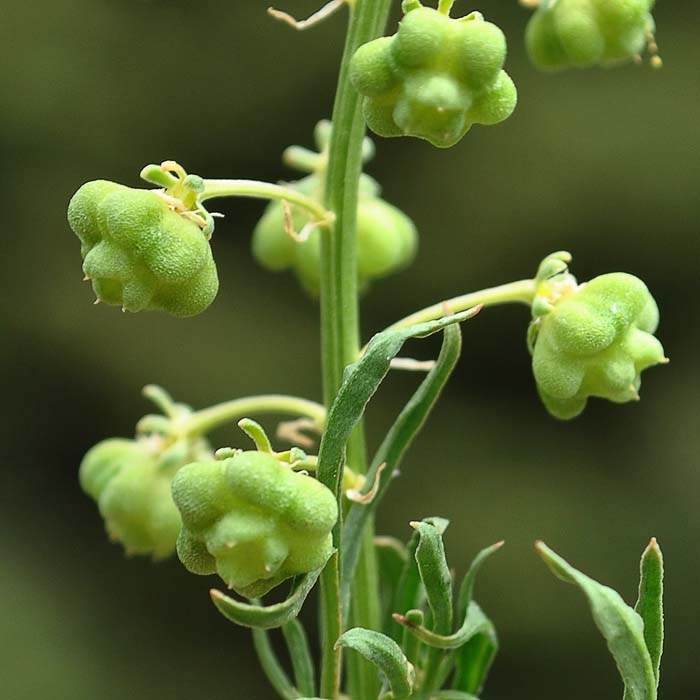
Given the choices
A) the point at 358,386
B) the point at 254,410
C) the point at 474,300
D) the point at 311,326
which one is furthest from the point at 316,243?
the point at 311,326

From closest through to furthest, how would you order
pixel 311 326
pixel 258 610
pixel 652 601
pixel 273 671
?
1. pixel 258 610
2. pixel 652 601
3. pixel 273 671
4. pixel 311 326

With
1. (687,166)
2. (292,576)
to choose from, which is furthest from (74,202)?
(687,166)

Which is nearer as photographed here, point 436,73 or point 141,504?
point 436,73

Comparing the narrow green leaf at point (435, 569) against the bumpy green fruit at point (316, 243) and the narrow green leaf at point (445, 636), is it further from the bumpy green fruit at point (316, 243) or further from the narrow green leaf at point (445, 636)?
the bumpy green fruit at point (316, 243)

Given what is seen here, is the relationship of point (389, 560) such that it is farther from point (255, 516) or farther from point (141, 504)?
point (255, 516)

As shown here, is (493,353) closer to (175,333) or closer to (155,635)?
(175,333)

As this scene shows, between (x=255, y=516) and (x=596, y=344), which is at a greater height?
(x=596, y=344)

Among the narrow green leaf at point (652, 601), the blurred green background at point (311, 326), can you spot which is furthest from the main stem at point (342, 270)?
A: the blurred green background at point (311, 326)
